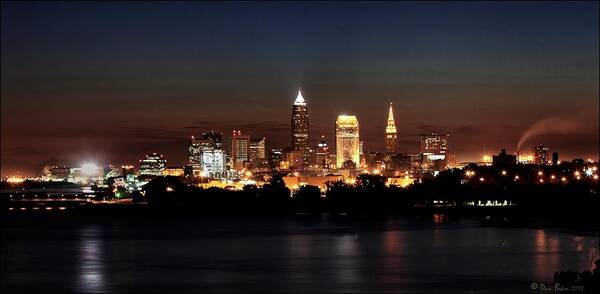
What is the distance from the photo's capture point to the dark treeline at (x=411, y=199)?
241 ft

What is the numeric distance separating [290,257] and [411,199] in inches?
1577

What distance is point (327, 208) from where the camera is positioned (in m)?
79.1

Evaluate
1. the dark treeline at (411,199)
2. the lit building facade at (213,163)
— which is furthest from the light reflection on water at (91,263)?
the lit building facade at (213,163)

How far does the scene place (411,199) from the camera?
8081 centimetres

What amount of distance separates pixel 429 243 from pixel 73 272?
15.4 metres

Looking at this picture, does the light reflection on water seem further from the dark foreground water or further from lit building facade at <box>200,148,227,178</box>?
lit building facade at <box>200,148,227,178</box>

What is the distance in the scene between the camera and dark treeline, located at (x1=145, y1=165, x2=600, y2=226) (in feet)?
241

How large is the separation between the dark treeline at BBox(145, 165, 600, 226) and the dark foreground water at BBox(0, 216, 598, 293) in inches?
595

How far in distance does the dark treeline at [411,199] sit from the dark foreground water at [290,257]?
1512 centimetres

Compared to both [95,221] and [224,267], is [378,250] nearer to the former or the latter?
[224,267]

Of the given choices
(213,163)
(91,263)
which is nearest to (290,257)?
(91,263)

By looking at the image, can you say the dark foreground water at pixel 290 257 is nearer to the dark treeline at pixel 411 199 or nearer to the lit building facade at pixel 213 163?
the dark treeline at pixel 411 199

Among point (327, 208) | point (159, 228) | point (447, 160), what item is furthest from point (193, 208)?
point (447, 160)

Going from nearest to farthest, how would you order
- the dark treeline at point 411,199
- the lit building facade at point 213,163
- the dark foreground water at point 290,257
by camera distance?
the dark foreground water at point 290,257 < the dark treeline at point 411,199 < the lit building facade at point 213,163
